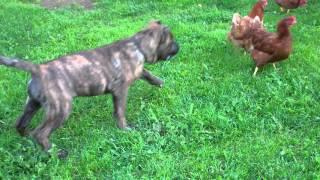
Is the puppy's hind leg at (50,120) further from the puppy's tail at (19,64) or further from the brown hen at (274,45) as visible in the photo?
the brown hen at (274,45)

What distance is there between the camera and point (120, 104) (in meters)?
6.39

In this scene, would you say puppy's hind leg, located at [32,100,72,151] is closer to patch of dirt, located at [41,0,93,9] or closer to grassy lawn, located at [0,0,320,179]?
grassy lawn, located at [0,0,320,179]

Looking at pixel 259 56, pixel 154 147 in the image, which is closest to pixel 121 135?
pixel 154 147

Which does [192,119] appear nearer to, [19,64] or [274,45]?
[274,45]

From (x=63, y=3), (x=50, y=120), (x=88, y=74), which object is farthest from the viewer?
(x=63, y=3)

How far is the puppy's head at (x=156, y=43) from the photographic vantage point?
258 inches

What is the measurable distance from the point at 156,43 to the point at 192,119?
1032 millimetres

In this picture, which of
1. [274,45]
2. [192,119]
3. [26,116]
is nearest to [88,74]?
[26,116]

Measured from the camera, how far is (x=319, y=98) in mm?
6934

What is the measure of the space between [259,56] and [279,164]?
6.98 feet

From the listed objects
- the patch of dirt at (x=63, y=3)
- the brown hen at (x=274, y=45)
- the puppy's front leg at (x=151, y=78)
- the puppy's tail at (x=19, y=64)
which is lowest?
the patch of dirt at (x=63, y=3)

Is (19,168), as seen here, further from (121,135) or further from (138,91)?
(138,91)

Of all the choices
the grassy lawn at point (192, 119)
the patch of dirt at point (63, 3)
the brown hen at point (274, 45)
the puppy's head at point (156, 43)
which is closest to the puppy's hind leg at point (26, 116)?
the grassy lawn at point (192, 119)

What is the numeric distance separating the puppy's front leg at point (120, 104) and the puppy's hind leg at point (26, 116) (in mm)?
895
